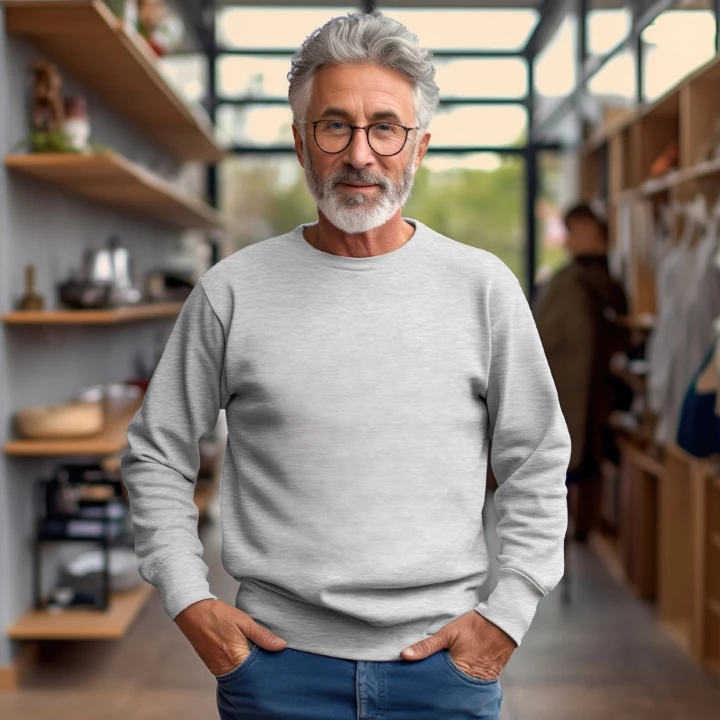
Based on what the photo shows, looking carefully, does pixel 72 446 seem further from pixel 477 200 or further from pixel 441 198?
pixel 477 200

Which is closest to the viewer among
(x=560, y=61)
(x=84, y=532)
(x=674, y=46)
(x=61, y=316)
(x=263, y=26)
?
(x=61, y=316)

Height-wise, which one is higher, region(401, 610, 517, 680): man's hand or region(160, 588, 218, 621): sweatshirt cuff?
region(160, 588, 218, 621): sweatshirt cuff

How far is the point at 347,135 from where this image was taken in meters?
1.36

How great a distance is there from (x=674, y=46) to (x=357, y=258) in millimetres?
3035

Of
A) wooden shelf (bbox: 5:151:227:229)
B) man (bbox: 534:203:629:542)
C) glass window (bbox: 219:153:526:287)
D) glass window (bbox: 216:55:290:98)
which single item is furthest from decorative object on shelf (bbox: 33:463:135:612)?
glass window (bbox: 216:55:290:98)

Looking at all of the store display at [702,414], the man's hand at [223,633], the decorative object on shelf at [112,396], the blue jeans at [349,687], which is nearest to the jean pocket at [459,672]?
the blue jeans at [349,687]

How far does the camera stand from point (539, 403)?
140cm

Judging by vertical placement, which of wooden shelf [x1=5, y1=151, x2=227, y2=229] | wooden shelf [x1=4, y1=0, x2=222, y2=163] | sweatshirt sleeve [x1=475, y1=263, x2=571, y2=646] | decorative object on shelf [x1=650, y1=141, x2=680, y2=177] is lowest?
sweatshirt sleeve [x1=475, y1=263, x2=571, y2=646]

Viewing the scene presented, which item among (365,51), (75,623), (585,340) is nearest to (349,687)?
(365,51)

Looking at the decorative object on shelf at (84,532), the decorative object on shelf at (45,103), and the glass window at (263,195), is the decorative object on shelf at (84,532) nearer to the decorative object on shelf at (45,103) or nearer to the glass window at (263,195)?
the decorative object on shelf at (45,103)

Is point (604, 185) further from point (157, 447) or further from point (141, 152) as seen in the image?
point (157, 447)

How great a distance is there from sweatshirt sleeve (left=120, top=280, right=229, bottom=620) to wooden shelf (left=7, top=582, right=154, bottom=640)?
203cm

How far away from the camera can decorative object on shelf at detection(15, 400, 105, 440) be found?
10.7 ft

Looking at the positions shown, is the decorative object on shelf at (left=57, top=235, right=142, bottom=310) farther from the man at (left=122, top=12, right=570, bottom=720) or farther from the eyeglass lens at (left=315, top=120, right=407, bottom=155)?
the eyeglass lens at (left=315, top=120, right=407, bottom=155)
